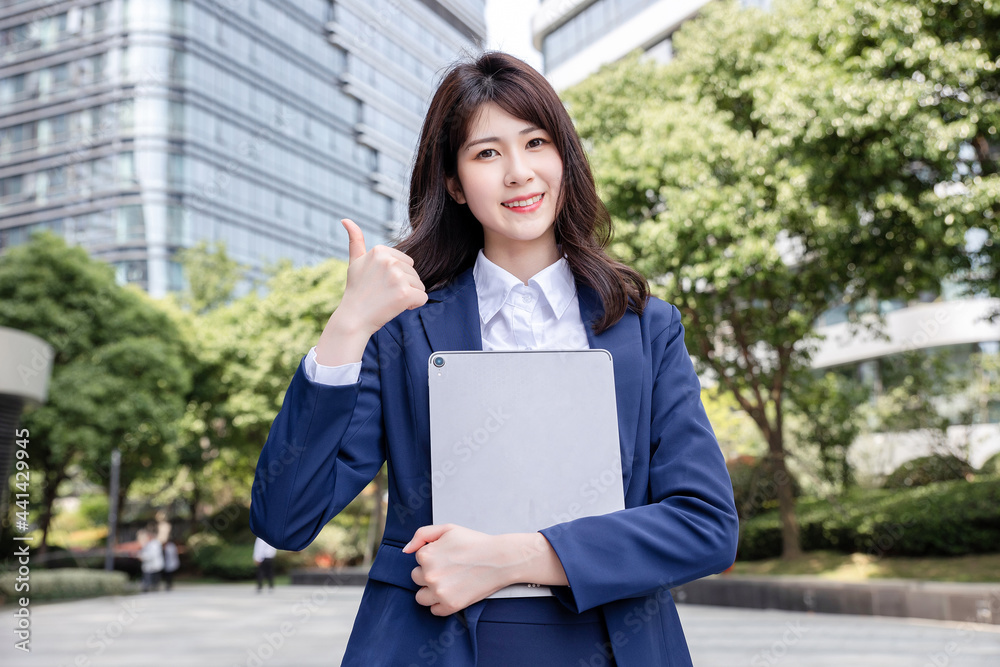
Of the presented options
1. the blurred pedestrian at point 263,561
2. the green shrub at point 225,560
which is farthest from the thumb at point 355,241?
the green shrub at point 225,560

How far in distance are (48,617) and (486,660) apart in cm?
1622

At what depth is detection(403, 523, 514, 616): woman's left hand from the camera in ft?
3.86

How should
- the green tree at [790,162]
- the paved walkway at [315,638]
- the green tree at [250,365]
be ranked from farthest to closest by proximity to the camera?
the green tree at [250,365], the green tree at [790,162], the paved walkway at [315,638]

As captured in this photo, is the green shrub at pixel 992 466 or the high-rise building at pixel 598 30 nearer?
the green shrub at pixel 992 466

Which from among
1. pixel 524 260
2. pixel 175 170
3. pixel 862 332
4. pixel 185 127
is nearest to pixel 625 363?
pixel 524 260

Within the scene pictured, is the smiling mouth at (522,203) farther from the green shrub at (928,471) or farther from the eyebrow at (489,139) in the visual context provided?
the green shrub at (928,471)

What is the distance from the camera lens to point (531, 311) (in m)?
1.49

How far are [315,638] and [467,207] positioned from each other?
1020 cm

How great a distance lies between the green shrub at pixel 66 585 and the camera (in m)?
17.5

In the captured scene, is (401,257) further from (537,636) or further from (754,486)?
(754,486)

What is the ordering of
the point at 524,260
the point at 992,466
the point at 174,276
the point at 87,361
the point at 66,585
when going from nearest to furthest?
the point at 524,260, the point at 66,585, the point at 992,466, the point at 87,361, the point at 174,276

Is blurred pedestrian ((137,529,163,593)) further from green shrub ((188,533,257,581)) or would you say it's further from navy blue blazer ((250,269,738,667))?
navy blue blazer ((250,269,738,667))

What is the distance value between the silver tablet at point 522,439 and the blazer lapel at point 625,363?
0.04 metres

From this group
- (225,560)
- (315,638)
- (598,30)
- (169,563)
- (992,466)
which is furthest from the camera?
(598,30)
